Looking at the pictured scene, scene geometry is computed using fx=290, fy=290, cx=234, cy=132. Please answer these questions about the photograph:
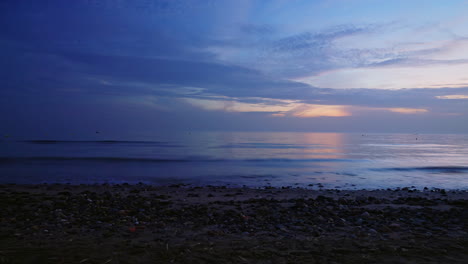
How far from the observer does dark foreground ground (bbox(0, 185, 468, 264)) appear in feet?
16.4

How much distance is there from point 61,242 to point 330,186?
14.3 meters

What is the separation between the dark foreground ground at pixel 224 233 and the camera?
197 inches

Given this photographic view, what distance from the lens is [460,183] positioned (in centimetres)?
1828

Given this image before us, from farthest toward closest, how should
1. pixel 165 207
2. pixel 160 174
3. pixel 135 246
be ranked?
pixel 160 174, pixel 165 207, pixel 135 246

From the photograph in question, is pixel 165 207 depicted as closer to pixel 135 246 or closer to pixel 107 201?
pixel 107 201

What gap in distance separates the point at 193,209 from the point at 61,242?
380 cm

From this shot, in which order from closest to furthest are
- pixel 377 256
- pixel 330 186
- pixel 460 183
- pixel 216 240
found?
1. pixel 377 256
2. pixel 216 240
3. pixel 330 186
4. pixel 460 183

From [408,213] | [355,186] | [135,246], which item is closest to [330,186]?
[355,186]

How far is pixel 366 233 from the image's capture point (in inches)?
253

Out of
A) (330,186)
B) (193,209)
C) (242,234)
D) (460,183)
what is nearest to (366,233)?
(242,234)

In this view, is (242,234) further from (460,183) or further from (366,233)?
(460,183)

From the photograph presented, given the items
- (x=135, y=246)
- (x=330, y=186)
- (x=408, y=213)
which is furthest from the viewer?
(x=330, y=186)

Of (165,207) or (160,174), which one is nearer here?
(165,207)

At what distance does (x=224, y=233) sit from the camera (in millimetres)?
6391
